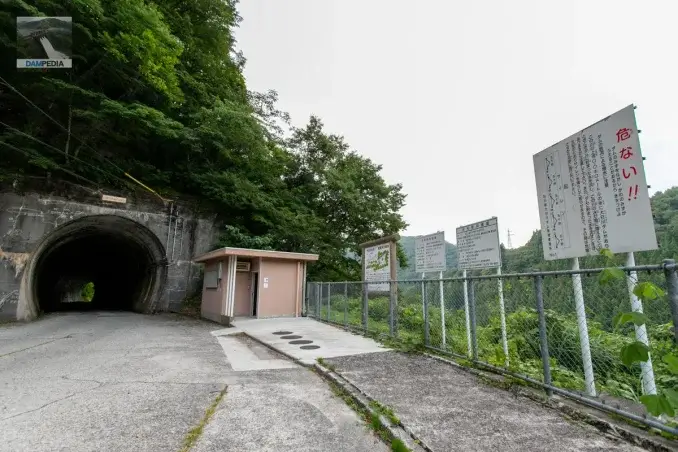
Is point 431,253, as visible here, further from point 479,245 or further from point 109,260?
point 109,260

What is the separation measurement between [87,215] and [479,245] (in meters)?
13.5

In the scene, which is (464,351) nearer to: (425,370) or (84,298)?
(425,370)

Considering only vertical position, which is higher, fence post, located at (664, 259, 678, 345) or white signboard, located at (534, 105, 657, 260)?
white signboard, located at (534, 105, 657, 260)

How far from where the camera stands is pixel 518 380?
3.71 metres

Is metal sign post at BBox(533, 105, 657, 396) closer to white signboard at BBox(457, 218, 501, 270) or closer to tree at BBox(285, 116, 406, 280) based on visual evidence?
white signboard at BBox(457, 218, 501, 270)

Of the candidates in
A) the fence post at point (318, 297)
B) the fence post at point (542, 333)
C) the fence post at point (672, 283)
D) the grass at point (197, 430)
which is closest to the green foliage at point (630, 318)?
the fence post at point (672, 283)

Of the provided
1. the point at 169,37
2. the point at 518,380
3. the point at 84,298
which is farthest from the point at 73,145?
the point at 84,298

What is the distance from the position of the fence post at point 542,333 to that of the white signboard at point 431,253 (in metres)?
3.00

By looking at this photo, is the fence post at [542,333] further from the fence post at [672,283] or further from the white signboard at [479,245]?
the white signboard at [479,245]

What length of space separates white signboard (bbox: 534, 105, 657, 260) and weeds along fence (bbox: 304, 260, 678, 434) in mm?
384

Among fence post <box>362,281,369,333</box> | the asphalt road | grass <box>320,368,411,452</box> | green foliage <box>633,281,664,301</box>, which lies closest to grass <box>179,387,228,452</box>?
the asphalt road

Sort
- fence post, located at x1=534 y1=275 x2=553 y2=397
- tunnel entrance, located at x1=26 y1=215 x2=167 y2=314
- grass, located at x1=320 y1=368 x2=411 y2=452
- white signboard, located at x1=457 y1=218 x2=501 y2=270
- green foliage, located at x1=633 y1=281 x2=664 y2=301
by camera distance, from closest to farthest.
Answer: green foliage, located at x1=633 y1=281 x2=664 y2=301
grass, located at x1=320 y1=368 x2=411 y2=452
fence post, located at x1=534 y1=275 x2=553 y2=397
white signboard, located at x1=457 y1=218 x2=501 y2=270
tunnel entrance, located at x1=26 y1=215 x2=167 y2=314

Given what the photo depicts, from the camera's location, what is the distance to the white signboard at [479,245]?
5199 millimetres

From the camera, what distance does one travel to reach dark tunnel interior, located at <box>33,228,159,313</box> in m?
14.4
